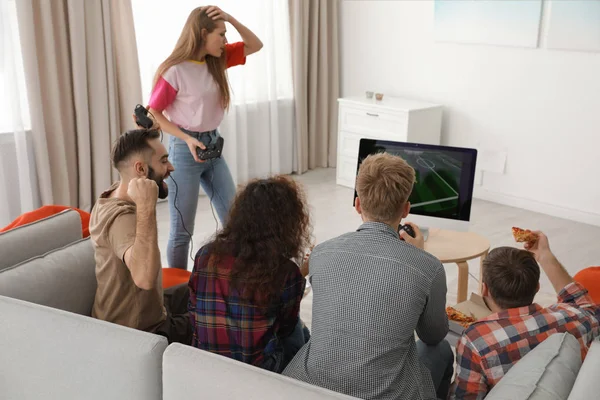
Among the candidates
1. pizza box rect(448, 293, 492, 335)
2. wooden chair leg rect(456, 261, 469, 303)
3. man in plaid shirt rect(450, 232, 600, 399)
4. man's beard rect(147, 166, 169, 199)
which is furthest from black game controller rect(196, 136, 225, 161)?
man in plaid shirt rect(450, 232, 600, 399)

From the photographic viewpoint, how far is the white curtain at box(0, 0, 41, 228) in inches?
152

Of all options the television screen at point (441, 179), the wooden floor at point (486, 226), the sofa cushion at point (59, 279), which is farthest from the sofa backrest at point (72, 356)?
the wooden floor at point (486, 226)

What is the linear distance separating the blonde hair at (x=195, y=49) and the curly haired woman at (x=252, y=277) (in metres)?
1.47

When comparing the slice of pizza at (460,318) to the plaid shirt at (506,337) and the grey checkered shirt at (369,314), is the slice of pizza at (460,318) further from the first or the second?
the grey checkered shirt at (369,314)

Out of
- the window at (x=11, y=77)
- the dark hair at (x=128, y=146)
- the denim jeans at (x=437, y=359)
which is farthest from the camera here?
the window at (x=11, y=77)

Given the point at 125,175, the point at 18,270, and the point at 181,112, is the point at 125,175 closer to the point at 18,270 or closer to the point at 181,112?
the point at 18,270

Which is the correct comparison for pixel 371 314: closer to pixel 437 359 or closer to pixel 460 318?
pixel 437 359

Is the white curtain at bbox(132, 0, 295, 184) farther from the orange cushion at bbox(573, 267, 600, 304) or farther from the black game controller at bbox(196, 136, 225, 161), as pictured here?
the orange cushion at bbox(573, 267, 600, 304)

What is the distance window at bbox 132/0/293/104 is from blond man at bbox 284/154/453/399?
10.8ft

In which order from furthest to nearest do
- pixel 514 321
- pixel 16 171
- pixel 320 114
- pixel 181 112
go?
pixel 320 114 → pixel 16 171 → pixel 181 112 → pixel 514 321

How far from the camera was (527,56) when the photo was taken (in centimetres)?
462

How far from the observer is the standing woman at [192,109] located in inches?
124

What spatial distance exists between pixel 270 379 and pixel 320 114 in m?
4.53

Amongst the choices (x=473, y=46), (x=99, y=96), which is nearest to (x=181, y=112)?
(x=99, y=96)
